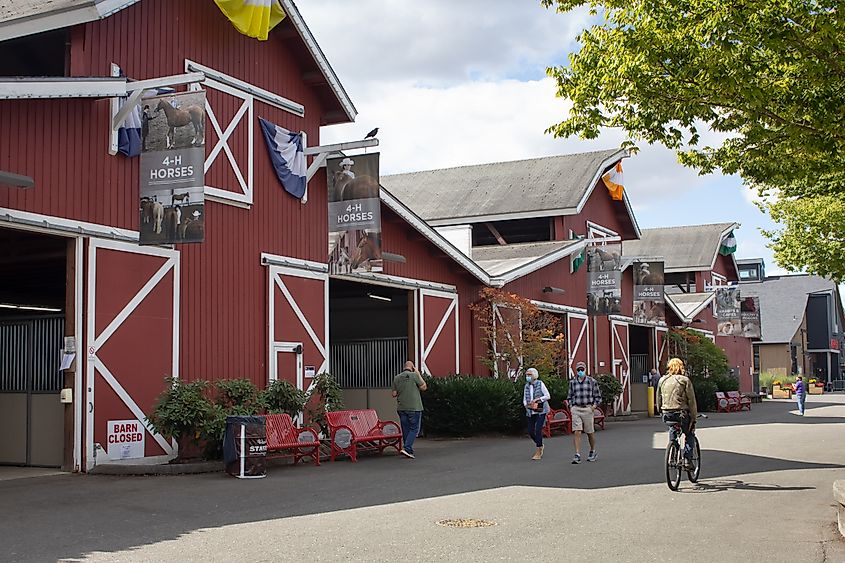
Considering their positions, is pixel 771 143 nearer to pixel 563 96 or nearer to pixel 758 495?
pixel 563 96

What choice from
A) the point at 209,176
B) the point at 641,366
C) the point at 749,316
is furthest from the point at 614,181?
the point at 209,176

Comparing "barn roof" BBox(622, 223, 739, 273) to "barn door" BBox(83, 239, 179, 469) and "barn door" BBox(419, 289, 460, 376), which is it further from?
"barn door" BBox(83, 239, 179, 469)

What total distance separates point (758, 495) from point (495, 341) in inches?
570

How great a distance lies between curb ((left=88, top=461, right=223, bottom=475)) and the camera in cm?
1508

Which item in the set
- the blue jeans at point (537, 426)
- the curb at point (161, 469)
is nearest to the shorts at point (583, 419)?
the blue jeans at point (537, 426)

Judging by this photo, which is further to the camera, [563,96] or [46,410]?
[46,410]

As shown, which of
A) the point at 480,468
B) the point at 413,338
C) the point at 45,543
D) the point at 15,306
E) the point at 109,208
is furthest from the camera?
the point at 413,338

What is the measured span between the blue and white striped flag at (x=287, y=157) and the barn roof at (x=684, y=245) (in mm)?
35796

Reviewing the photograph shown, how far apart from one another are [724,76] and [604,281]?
19.2 m

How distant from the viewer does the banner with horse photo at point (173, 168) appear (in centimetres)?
1450

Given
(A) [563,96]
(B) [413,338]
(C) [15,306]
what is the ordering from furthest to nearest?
1. (B) [413,338]
2. (C) [15,306]
3. (A) [563,96]

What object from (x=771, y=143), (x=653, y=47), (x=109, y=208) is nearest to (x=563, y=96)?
(x=653, y=47)

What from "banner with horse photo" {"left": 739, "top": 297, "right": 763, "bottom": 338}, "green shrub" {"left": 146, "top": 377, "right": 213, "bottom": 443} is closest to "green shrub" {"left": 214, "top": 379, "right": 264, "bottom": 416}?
"green shrub" {"left": 146, "top": 377, "right": 213, "bottom": 443}

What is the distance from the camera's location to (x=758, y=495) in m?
13.2
